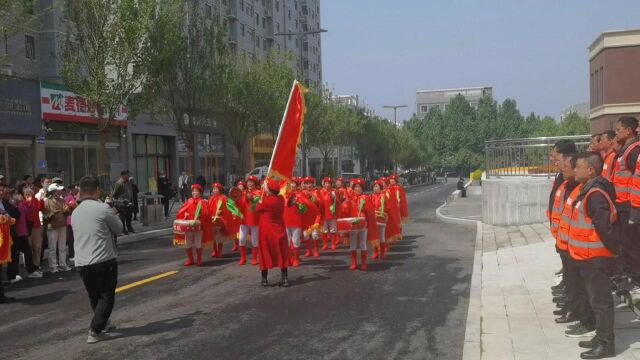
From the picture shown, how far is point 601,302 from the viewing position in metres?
5.62

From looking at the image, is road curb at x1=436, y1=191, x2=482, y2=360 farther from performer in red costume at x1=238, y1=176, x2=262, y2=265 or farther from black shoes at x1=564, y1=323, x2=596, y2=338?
performer in red costume at x1=238, y1=176, x2=262, y2=265

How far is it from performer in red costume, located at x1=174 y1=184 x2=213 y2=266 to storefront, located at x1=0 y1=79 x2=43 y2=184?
15270mm

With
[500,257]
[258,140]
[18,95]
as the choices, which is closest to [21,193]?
[500,257]

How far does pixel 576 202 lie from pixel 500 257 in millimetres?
6138

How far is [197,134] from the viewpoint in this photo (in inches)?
1645

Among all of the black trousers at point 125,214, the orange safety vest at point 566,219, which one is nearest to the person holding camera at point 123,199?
the black trousers at point 125,214

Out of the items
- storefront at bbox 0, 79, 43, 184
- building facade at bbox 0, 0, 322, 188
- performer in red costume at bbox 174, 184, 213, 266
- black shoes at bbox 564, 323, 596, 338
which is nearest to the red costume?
performer in red costume at bbox 174, 184, 213, 266

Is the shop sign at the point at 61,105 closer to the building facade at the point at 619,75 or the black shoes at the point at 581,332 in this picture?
the black shoes at the point at 581,332

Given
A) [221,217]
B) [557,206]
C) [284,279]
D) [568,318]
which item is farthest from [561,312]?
[221,217]

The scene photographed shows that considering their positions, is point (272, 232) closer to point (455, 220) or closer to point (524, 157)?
point (524, 157)

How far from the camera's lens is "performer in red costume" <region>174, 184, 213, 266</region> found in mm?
12055

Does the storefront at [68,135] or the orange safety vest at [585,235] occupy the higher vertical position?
the storefront at [68,135]

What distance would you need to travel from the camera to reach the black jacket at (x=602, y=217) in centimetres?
559

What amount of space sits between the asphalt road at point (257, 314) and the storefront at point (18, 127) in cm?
1489
